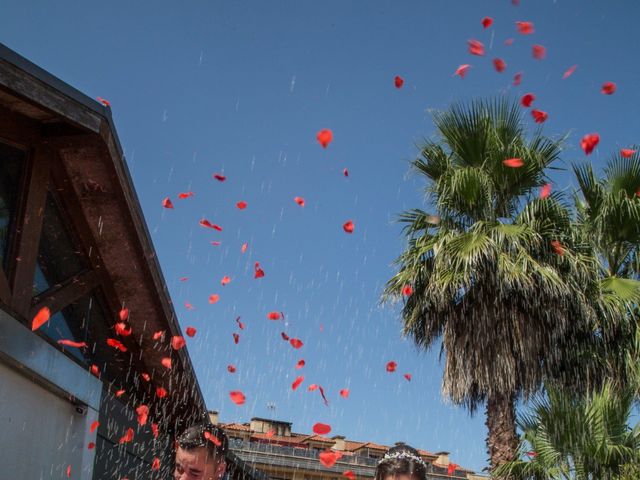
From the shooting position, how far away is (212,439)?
326 cm

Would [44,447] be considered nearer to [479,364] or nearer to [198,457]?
[198,457]

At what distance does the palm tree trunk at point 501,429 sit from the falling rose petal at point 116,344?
613cm

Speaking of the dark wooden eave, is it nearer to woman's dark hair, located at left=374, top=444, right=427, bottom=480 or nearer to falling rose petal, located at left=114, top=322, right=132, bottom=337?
falling rose petal, located at left=114, top=322, right=132, bottom=337

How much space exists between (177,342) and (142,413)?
1131 mm

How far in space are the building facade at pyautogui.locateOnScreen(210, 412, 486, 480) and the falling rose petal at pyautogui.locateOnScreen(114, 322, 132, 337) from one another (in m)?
16.9

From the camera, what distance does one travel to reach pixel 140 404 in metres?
7.06

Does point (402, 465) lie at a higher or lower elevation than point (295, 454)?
lower

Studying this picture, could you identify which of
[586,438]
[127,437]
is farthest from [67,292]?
[586,438]

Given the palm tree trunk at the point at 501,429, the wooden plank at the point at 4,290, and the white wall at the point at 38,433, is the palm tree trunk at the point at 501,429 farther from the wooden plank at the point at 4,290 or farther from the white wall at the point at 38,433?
the wooden plank at the point at 4,290

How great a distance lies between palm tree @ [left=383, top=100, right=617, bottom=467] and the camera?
10836mm

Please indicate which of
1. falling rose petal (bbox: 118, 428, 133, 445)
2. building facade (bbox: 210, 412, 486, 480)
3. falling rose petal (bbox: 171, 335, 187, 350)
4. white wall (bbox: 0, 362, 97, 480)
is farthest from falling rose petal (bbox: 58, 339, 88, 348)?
building facade (bbox: 210, 412, 486, 480)

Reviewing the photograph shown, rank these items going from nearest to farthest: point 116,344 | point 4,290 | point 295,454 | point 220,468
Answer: point 220,468 → point 4,290 → point 116,344 → point 295,454

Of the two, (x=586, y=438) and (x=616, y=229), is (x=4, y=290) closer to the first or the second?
(x=586, y=438)

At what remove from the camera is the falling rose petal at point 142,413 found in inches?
276
